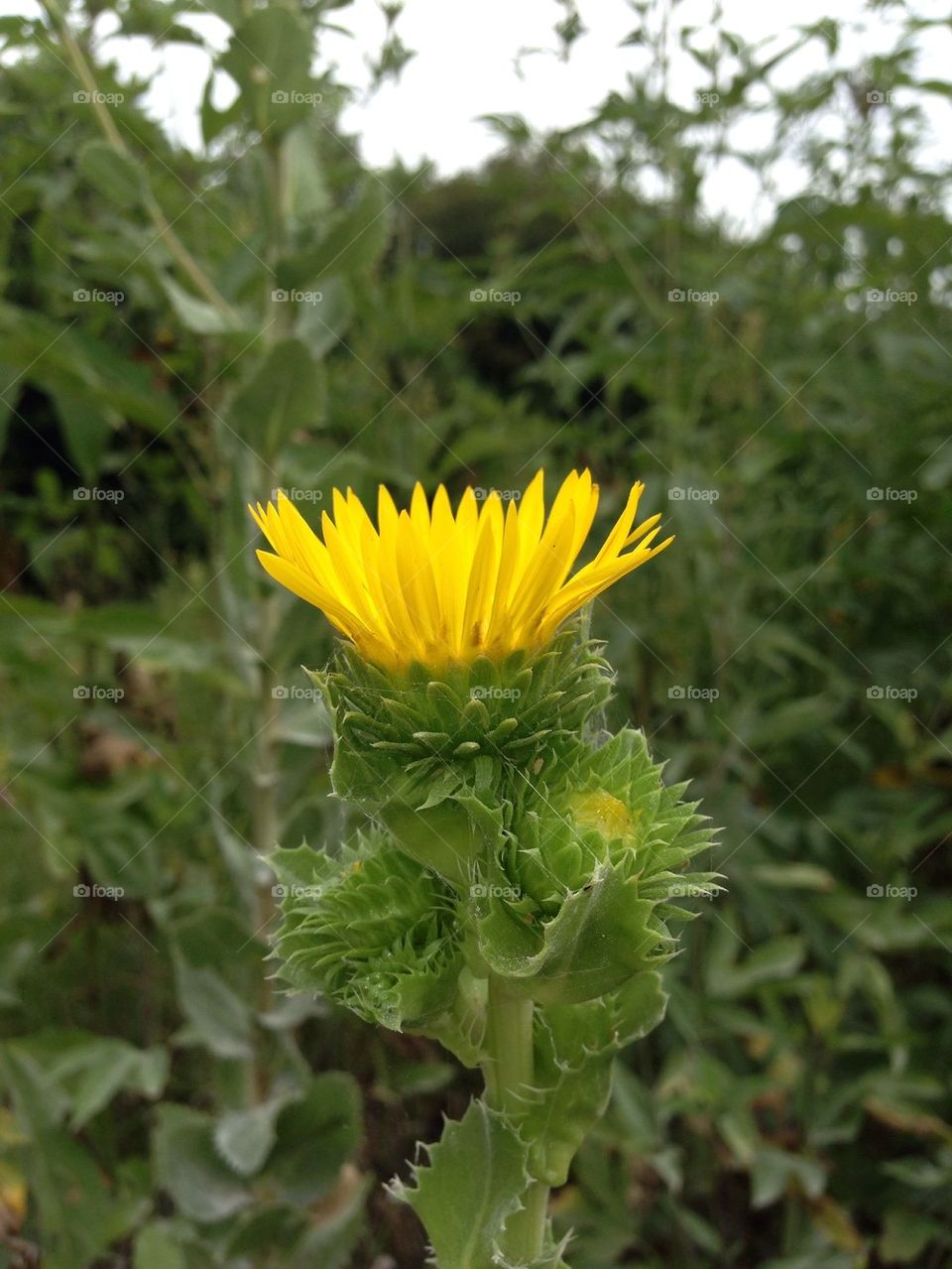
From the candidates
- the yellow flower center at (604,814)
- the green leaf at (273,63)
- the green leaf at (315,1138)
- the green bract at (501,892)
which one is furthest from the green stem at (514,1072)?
the green leaf at (273,63)

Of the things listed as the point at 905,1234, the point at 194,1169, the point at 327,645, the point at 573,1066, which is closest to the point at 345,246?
the point at 327,645

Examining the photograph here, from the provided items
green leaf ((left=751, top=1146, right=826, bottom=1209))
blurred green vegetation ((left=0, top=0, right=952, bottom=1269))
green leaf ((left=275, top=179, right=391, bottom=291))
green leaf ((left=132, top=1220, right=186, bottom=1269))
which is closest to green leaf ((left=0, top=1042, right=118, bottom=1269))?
blurred green vegetation ((left=0, top=0, right=952, bottom=1269))

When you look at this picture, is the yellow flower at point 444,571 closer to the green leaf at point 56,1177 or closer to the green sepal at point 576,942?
the green sepal at point 576,942

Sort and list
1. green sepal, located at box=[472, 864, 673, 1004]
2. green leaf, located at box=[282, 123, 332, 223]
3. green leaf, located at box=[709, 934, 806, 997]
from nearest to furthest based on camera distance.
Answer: green sepal, located at box=[472, 864, 673, 1004], green leaf, located at box=[282, 123, 332, 223], green leaf, located at box=[709, 934, 806, 997]

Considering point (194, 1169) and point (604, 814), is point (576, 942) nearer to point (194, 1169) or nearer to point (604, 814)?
point (604, 814)

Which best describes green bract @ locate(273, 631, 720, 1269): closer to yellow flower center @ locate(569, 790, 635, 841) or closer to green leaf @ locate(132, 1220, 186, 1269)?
yellow flower center @ locate(569, 790, 635, 841)

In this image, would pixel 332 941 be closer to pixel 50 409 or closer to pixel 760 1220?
pixel 760 1220

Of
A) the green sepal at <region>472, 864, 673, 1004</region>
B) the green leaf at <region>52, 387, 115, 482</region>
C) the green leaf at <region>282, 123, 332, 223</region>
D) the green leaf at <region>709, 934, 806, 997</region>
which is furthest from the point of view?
the green leaf at <region>52, 387, 115, 482</region>
